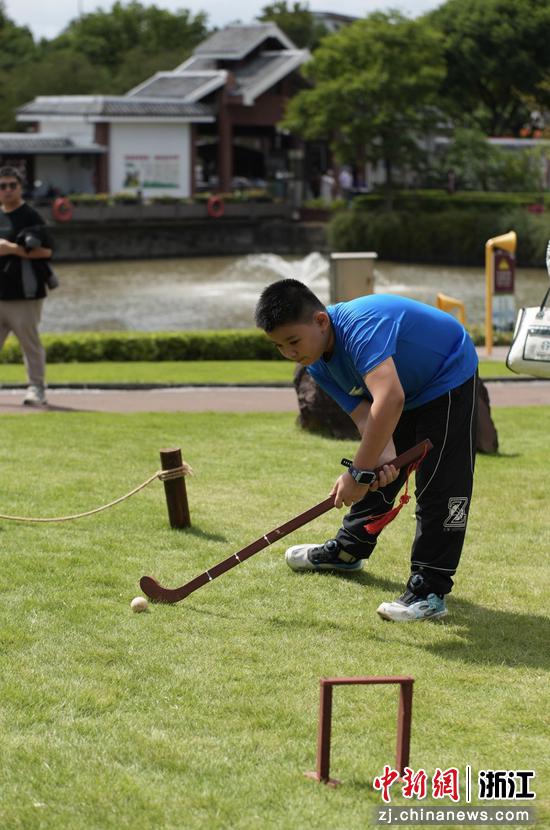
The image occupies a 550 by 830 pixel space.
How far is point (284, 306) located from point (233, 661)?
137 cm

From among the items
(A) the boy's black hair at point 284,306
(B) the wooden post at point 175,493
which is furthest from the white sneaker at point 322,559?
→ (A) the boy's black hair at point 284,306

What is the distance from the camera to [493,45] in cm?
5878

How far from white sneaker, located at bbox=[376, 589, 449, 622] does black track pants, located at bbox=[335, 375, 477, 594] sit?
0.19 ft

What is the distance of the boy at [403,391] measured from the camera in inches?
196

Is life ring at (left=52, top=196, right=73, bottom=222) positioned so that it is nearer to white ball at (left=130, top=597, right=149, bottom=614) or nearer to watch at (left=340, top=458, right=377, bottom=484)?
white ball at (left=130, top=597, right=149, bottom=614)

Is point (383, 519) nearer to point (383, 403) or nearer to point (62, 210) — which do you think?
point (383, 403)

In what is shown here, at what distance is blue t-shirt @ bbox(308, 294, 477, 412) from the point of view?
5.03 metres

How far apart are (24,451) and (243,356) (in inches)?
413

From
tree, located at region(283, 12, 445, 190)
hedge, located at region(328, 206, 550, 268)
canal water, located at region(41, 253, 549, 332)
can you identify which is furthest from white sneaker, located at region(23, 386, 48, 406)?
tree, located at region(283, 12, 445, 190)

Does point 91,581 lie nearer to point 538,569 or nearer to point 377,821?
point 538,569

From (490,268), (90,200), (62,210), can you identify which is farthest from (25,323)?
(90,200)

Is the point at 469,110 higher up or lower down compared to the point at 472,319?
higher up

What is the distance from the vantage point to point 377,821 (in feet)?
11.8

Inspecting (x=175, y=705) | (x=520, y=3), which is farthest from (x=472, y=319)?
(x=520, y=3)
